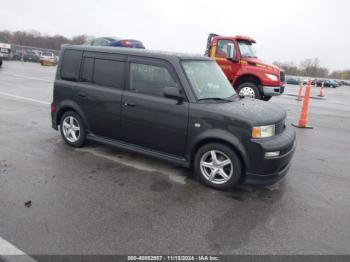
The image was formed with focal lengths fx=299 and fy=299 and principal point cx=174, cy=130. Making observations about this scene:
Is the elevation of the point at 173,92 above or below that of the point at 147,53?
below

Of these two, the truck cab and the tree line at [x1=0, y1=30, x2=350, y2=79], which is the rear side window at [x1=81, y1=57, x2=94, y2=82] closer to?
the truck cab

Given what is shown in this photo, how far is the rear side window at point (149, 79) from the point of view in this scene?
4432 millimetres

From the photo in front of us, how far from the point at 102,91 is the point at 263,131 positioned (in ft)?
8.78

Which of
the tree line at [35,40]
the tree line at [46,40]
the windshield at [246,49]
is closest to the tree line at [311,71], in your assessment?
the tree line at [46,40]

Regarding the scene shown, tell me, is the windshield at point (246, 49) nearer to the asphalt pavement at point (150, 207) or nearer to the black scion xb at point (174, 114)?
the asphalt pavement at point (150, 207)

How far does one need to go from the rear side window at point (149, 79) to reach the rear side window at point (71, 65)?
123 centimetres

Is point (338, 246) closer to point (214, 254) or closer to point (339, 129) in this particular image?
point (214, 254)

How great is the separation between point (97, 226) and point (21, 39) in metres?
68.8

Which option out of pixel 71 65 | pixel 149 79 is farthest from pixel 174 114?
pixel 71 65

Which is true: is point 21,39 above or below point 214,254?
above

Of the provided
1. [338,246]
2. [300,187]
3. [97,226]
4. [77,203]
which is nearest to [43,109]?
[77,203]

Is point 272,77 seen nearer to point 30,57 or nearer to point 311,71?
point 30,57

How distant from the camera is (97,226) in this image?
314 centimetres

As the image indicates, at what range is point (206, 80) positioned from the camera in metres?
4.65
